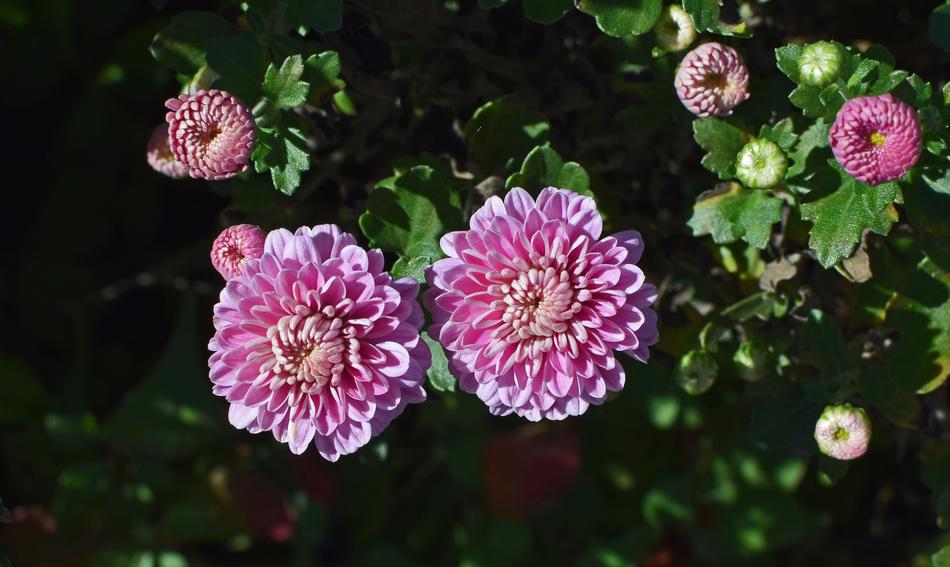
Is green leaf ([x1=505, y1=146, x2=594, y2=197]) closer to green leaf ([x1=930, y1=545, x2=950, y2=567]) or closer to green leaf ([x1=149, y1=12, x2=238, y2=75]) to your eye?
green leaf ([x1=149, y1=12, x2=238, y2=75])

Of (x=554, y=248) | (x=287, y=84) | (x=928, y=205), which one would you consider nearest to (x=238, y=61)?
(x=287, y=84)

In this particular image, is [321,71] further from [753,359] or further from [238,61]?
[753,359]

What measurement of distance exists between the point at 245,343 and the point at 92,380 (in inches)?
43.3

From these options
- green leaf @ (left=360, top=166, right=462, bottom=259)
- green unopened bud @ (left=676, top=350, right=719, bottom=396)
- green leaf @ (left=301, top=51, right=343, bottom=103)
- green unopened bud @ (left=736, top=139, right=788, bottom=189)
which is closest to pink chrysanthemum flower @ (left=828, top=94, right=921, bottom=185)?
green unopened bud @ (left=736, top=139, right=788, bottom=189)

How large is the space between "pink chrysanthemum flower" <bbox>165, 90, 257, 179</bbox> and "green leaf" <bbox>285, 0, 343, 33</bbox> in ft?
0.42

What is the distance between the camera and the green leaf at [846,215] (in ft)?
3.48

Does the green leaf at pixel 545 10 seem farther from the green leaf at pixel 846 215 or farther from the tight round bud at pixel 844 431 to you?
the tight round bud at pixel 844 431

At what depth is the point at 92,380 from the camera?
1932 millimetres

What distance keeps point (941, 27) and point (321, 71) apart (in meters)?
0.73

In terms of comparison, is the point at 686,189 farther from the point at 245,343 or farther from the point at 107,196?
the point at 107,196

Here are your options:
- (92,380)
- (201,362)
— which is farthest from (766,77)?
(92,380)

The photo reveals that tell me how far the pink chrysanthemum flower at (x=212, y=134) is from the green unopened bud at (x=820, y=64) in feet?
1.96

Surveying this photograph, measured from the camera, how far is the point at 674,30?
3.78 ft

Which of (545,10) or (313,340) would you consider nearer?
(313,340)
